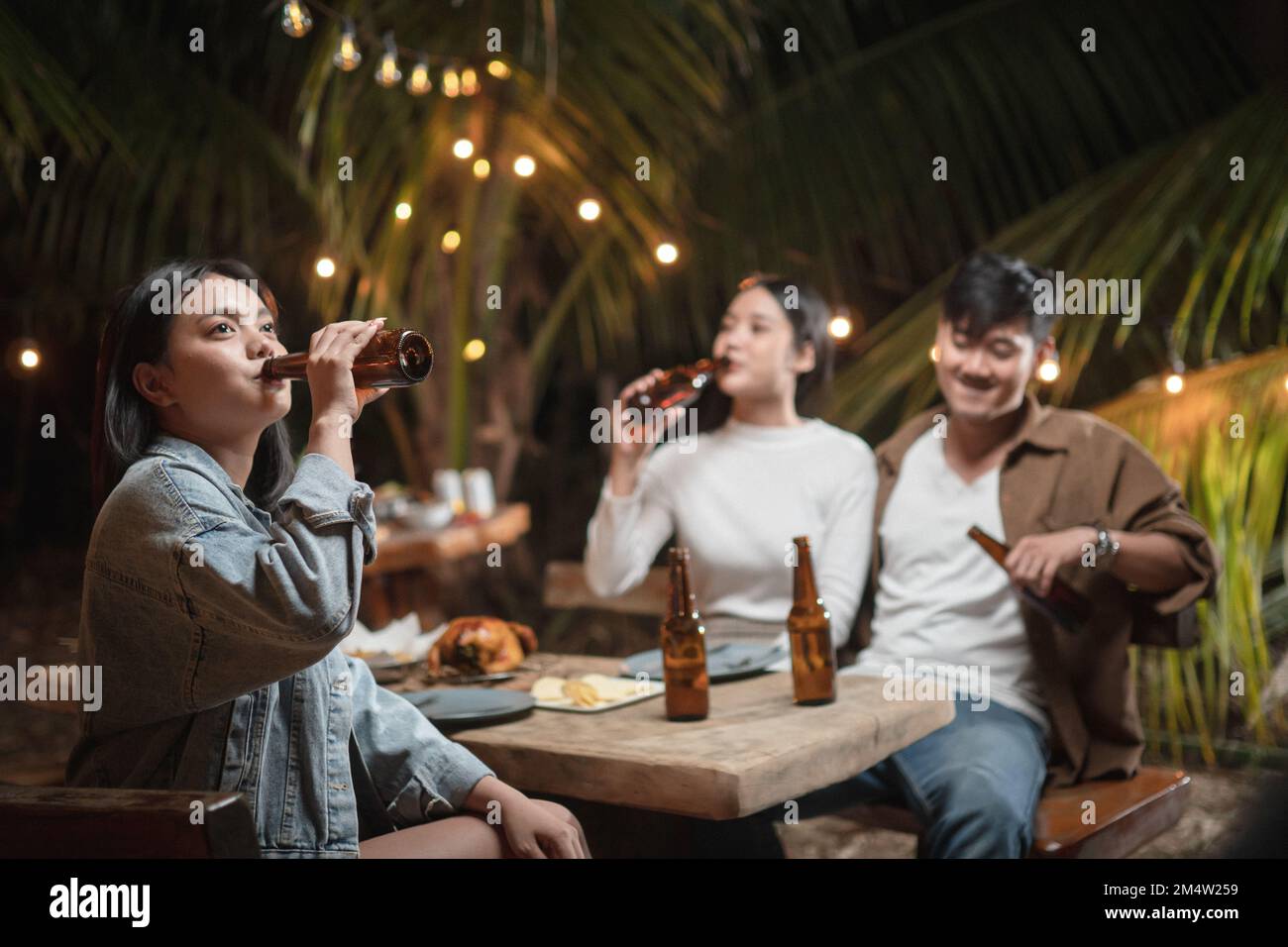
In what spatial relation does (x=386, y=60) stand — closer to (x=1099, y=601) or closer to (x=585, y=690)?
(x=585, y=690)

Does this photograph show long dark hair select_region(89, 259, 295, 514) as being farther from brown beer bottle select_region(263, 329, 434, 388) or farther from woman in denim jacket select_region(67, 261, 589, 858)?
brown beer bottle select_region(263, 329, 434, 388)

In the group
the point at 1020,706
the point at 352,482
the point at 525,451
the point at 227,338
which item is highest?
the point at 525,451

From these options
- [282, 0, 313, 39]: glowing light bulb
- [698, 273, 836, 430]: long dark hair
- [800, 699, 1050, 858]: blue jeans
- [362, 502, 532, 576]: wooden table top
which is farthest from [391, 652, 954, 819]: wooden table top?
[362, 502, 532, 576]: wooden table top

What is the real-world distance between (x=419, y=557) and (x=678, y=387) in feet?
4.87

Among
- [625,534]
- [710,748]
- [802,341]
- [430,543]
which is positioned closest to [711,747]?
[710,748]

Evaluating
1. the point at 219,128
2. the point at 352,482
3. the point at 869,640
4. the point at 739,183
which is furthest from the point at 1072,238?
the point at 352,482

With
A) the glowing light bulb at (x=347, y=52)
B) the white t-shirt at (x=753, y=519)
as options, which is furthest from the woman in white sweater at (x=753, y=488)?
the glowing light bulb at (x=347, y=52)

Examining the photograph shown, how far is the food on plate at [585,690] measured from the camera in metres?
1.69

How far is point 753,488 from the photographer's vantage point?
235 centimetres

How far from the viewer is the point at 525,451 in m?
5.85

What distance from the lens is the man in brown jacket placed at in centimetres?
195

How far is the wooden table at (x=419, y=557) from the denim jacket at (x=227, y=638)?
5.74 feet
